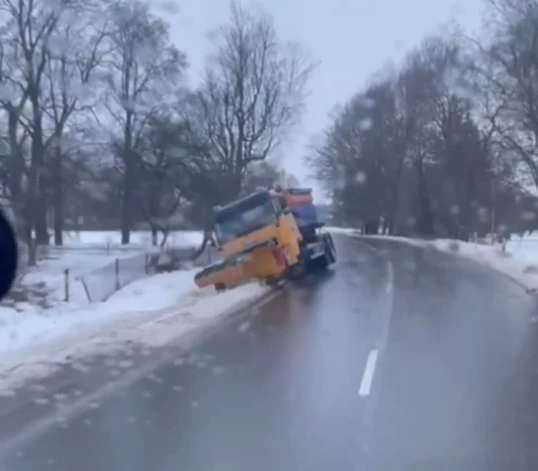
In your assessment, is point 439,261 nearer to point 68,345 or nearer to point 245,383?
point 68,345

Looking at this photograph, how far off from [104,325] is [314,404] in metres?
9.08

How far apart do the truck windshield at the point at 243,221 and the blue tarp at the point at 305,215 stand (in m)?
6.50

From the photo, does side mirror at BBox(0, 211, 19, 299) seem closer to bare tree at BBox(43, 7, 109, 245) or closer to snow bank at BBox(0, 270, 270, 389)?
snow bank at BBox(0, 270, 270, 389)

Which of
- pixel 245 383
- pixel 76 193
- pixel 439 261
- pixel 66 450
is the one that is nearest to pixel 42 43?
pixel 76 193

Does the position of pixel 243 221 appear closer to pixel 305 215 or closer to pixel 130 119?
pixel 305 215

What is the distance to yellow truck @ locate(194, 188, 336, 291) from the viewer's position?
99.8 ft

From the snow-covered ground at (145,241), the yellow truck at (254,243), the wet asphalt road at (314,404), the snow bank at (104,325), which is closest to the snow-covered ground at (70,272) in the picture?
the snow-covered ground at (145,241)

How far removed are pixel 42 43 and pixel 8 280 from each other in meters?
42.4

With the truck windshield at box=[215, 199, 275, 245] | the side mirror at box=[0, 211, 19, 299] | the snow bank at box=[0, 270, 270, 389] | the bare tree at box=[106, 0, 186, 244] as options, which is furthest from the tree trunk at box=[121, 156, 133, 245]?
the side mirror at box=[0, 211, 19, 299]

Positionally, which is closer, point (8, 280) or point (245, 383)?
point (8, 280)

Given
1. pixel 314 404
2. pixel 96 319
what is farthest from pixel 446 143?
pixel 314 404

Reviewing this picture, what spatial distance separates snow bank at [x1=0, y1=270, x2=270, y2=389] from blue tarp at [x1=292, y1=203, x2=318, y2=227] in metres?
A: 8.77

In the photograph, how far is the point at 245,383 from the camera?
42.1 feet

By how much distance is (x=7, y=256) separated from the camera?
8.58m
